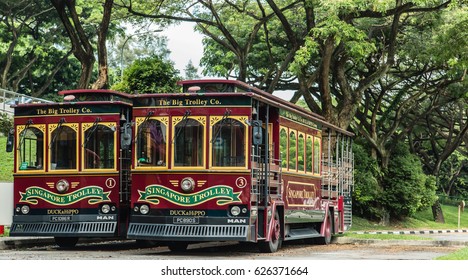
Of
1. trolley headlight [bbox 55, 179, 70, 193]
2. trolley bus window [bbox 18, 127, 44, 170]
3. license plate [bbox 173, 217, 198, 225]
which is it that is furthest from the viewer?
trolley bus window [bbox 18, 127, 44, 170]

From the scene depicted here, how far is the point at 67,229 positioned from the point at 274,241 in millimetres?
4381

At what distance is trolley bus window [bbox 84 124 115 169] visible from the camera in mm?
19766

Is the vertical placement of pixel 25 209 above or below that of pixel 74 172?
below

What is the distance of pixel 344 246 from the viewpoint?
947 inches

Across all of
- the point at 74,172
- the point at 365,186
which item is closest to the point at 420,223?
the point at 365,186

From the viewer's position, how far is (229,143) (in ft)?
60.0

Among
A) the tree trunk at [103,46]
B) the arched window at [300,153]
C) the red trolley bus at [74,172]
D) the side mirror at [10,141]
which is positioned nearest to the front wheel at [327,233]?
the arched window at [300,153]

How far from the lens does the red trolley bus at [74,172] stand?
773 inches

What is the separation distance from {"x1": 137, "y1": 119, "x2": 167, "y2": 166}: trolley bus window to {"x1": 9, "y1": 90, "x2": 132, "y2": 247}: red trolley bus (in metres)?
0.93

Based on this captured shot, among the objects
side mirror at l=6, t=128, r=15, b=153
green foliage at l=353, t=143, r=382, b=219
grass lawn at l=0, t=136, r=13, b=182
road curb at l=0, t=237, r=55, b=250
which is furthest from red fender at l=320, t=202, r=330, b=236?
green foliage at l=353, t=143, r=382, b=219

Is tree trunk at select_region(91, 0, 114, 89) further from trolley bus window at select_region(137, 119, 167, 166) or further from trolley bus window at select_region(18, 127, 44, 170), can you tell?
trolley bus window at select_region(137, 119, 167, 166)

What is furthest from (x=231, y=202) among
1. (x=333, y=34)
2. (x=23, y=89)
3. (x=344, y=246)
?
(x=23, y=89)

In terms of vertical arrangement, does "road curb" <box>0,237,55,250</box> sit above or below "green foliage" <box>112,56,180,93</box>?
below

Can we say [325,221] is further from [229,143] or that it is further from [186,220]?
[186,220]
